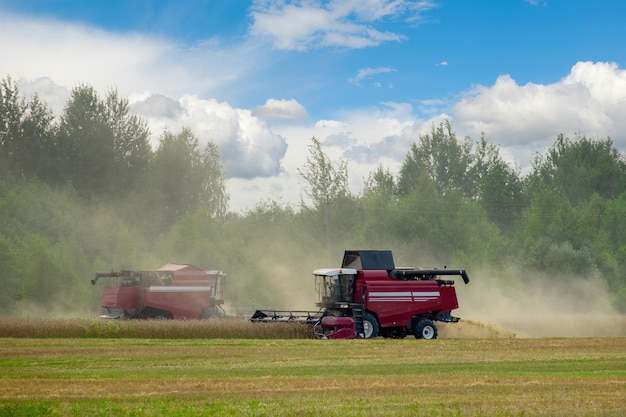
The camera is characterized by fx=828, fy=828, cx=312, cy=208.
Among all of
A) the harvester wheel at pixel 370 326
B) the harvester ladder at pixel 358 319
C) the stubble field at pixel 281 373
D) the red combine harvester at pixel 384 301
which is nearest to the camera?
the stubble field at pixel 281 373

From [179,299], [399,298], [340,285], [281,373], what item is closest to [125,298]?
[179,299]

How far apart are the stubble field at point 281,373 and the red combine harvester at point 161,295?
17.5ft

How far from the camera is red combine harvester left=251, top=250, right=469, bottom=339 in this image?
38562 mm

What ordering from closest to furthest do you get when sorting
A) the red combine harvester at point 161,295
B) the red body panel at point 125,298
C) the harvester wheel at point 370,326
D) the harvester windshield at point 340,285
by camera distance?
the harvester wheel at point 370,326 < the harvester windshield at point 340,285 < the red combine harvester at point 161,295 < the red body panel at point 125,298

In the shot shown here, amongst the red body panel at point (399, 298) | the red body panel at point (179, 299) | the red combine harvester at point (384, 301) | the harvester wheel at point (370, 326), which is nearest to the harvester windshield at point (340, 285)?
the red combine harvester at point (384, 301)

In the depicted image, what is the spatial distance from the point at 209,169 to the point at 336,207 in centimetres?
2772

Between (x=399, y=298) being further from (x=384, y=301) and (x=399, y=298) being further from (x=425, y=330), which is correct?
(x=425, y=330)

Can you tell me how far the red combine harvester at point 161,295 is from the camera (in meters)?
43.5

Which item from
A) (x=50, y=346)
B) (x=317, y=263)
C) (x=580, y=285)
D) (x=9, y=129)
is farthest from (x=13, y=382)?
(x=9, y=129)

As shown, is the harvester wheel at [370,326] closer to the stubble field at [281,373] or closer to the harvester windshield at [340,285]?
the harvester windshield at [340,285]

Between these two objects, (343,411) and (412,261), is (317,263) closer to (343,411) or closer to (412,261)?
(412,261)

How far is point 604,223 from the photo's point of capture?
300 ft

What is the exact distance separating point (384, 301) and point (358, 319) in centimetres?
155

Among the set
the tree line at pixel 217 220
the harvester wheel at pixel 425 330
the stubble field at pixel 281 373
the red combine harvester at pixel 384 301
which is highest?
the tree line at pixel 217 220
